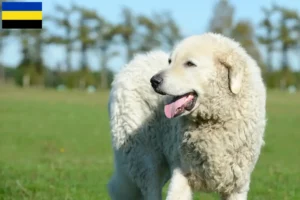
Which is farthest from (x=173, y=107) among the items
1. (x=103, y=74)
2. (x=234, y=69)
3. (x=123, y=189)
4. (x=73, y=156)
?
(x=103, y=74)

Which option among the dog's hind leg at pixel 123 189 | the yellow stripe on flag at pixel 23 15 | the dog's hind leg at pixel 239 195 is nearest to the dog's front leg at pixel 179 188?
the dog's hind leg at pixel 239 195

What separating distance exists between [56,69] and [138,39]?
1036cm

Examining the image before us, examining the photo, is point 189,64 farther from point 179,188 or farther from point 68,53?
point 68,53

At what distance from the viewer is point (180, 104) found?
201 inches

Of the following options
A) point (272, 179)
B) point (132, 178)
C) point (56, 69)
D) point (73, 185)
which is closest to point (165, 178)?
point (132, 178)

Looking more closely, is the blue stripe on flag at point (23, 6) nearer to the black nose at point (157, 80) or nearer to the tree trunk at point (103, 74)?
the black nose at point (157, 80)

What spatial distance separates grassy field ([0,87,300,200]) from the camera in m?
7.89

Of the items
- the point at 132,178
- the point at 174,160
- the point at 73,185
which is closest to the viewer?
the point at 174,160

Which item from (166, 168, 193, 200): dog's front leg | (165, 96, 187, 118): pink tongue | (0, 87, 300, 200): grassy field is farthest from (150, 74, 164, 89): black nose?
(0, 87, 300, 200): grassy field

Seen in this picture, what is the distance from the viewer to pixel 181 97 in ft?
16.9

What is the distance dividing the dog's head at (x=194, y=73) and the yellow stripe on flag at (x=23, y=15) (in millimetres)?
5979

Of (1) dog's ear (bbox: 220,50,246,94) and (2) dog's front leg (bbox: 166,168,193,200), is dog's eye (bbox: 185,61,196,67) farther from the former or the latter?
(2) dog's front leg (bbox: 166,168,193,200)

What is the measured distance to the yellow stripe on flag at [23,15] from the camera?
1089cm

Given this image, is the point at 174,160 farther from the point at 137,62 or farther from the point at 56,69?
the point at 56,69
